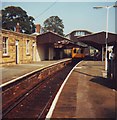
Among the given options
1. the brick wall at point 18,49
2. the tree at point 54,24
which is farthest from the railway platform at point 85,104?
the tree at point 54,24

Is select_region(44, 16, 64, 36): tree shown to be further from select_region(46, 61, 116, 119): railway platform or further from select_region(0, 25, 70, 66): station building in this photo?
select_region(46, 61, 116, 119): railway platform

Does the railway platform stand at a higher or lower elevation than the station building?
lower

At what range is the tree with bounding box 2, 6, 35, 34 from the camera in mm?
72438

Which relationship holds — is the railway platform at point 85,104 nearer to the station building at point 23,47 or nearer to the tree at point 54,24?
the station building at point 23,47

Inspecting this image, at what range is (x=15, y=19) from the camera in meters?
76.1

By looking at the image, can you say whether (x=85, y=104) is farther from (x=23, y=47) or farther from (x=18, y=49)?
(x=23, y=47)

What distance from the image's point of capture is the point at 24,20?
78.6 meters

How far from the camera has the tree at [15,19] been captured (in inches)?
2852

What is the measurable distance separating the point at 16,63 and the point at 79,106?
64.0 feet

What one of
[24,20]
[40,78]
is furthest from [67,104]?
[24,20]

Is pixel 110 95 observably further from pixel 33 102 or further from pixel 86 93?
pixel 33 102

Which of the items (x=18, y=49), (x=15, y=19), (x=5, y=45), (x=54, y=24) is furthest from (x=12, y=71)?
(x=54, y=24)

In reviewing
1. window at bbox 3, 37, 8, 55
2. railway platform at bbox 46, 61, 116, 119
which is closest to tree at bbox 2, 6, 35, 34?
window at bbox 3, 37, 8, 55

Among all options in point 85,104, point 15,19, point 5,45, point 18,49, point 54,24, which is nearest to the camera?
point 85,104
